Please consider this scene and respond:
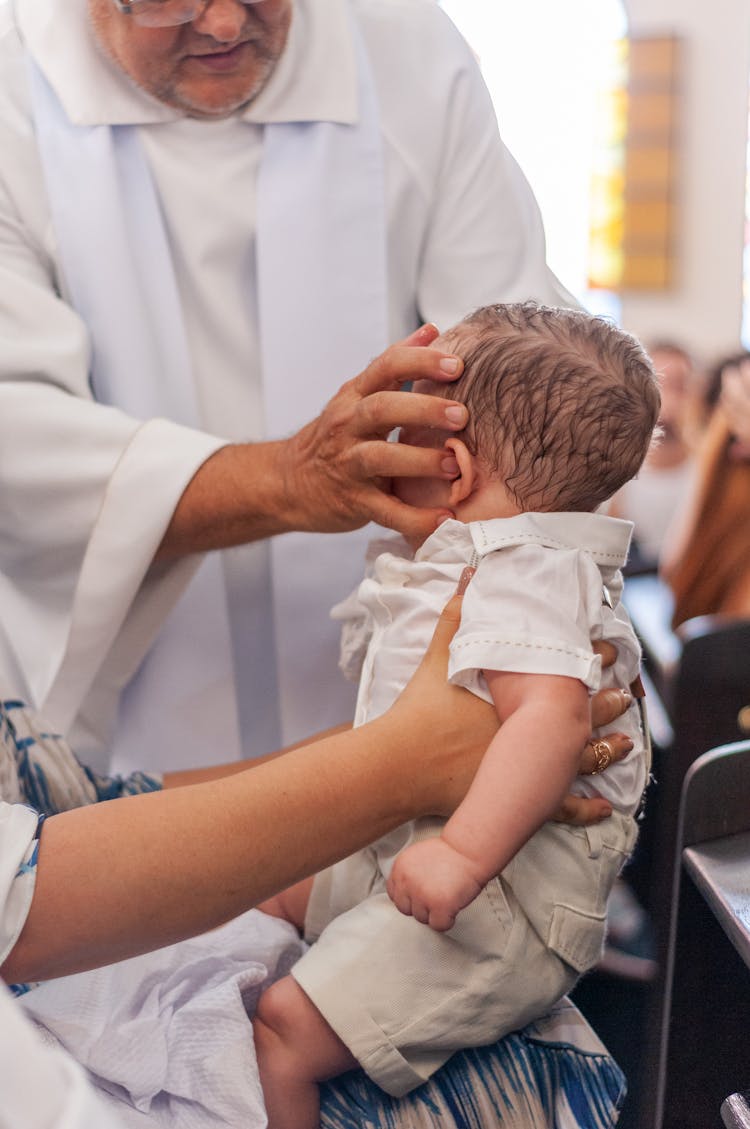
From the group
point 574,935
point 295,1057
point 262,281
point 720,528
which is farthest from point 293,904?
point 720,528

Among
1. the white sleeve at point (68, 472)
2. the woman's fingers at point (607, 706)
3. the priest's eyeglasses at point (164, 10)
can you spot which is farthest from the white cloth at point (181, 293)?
the woman's fingers at point (607, 706)

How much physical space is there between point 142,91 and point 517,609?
1.07 meters

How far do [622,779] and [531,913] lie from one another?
18 centimetres

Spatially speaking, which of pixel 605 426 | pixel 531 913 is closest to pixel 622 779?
pixel 531 913

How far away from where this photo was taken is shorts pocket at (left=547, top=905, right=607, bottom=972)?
131cm

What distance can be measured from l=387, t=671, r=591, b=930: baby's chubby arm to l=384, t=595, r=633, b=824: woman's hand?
6 centimetres

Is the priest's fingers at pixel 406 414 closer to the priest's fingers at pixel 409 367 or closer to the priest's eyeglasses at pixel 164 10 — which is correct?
the priest's fingers at pixel 409 367

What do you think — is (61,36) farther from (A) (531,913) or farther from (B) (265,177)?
(A) (531,913)

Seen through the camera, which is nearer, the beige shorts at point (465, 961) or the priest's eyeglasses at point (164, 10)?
the beige shorts at point (465, 961)

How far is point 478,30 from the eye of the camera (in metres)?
8.08

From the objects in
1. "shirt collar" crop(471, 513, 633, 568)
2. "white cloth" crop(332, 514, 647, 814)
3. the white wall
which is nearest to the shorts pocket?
"white cloth" crop(332, 514, 647, 814)

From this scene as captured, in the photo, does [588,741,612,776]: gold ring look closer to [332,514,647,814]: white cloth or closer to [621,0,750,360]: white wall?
[332,514,647,814]: white cloth

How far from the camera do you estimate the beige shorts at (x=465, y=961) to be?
1271mm

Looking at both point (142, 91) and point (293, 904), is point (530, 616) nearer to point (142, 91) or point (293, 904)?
point (293, 904)
